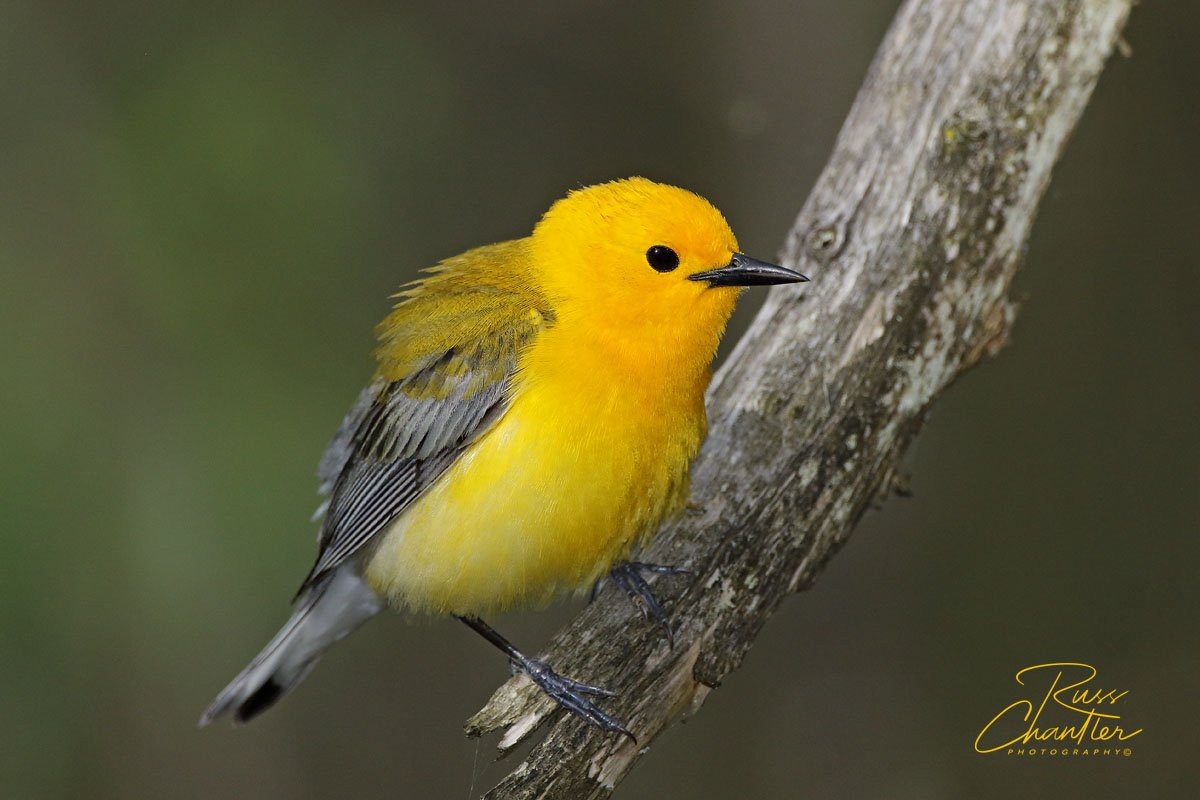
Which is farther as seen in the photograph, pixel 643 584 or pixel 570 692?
pixel 643 584

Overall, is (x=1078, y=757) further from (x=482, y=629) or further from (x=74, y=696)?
(x=74, y=696)

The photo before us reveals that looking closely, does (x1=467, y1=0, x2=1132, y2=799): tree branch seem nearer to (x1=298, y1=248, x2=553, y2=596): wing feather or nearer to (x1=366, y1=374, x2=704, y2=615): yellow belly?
(x1=366, y1=374, x2=704, y2=615): yellow belly

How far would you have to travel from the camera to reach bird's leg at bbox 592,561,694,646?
13.6 ft

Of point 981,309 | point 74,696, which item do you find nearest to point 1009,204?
point 981,309

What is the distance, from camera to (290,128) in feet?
22.6

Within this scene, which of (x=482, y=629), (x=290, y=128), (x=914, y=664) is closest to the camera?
(x=482, y=629)

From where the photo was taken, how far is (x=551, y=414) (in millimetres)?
4020

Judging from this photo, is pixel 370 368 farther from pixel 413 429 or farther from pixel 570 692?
pixel 570 692

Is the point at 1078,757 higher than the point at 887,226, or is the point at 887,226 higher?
the point at 887,226

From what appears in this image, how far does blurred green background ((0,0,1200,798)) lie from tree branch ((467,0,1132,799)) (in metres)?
2.36

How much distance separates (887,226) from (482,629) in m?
2.59
